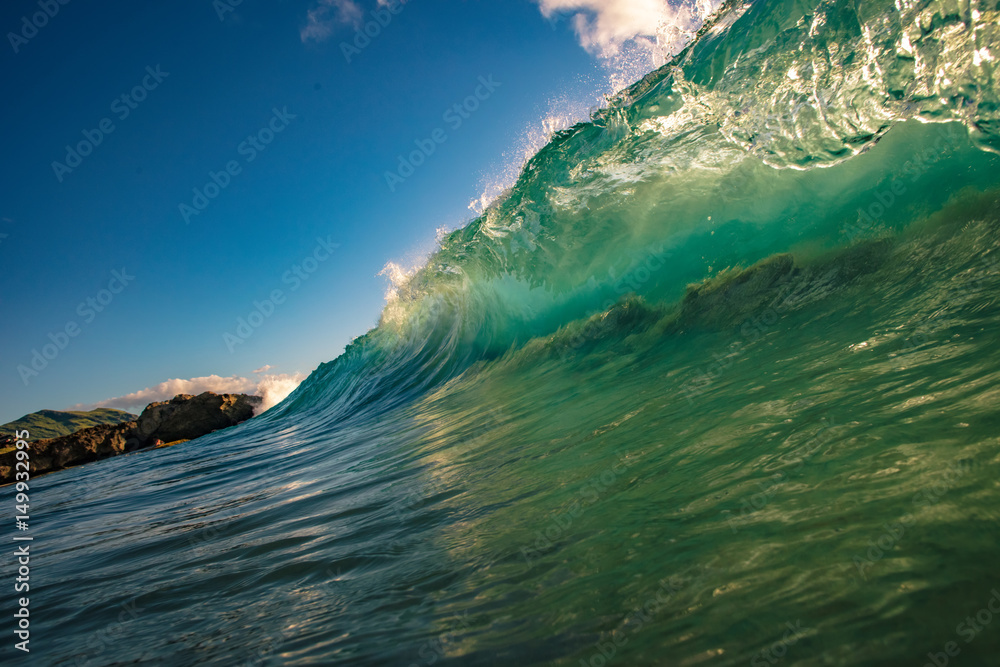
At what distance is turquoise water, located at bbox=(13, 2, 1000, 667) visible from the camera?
1236mm

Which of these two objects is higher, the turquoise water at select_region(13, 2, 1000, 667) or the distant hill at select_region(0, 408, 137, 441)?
the distant hill at select_region(0, 408, 137, 441)

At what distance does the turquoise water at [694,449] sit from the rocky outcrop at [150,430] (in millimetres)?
14097

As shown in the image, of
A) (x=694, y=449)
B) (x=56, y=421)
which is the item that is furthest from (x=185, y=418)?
(x=56, y=421)

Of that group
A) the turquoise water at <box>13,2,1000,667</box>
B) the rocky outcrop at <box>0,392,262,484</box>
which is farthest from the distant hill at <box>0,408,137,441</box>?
the turquoise water at <box>13,2,1000,667</box>

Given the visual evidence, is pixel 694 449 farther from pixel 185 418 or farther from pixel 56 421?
pixel 56 421

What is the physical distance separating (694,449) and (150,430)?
84.0 feet

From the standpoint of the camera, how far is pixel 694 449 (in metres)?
2.29

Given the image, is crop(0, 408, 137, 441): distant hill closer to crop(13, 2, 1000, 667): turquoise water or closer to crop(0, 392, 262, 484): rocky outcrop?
crop(0, 392, 262, 484): rocky outcrop

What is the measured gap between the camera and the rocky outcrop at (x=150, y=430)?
17219mm

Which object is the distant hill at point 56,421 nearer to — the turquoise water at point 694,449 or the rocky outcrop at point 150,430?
the rocky outcrop at point 150,430

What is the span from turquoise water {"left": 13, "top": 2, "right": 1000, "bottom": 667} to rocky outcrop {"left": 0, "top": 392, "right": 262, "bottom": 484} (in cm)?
1410

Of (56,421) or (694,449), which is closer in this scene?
(694,449)

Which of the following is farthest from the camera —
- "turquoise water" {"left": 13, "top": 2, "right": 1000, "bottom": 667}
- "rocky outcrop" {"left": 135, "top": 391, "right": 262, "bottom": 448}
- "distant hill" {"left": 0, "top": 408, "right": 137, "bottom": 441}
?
"distant hill" {"left": 0, "top": 408, "right": 137, "bottom": 441}

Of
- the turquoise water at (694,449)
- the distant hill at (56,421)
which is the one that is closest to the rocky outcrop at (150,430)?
the turquoise water at (694,449)
